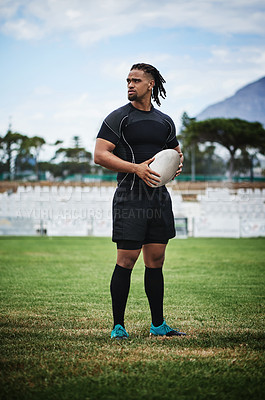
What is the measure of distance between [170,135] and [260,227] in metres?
16.7

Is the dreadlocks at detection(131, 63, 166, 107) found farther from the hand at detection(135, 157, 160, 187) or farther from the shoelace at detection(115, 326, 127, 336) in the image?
the shoelace at detection(115, 326, 127, 336)

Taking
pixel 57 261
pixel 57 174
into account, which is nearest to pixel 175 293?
pixel 57 261

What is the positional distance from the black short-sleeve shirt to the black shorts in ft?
0.34

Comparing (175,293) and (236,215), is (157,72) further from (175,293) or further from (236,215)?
(236,215)

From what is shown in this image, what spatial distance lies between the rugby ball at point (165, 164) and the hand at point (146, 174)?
0.05 meters

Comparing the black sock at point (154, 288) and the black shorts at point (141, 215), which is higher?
the black shorts at point (141, 215)

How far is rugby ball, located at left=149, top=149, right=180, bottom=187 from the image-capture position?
3.50 meters

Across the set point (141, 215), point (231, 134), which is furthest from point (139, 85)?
point (231, 134)

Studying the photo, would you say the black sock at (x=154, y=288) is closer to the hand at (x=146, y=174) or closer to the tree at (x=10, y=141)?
the hand at (x=146, y=174)

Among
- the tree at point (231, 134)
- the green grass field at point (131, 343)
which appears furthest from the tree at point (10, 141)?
the green grass field at point (131, 343)

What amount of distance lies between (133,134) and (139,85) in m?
0.37

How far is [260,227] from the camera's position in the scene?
1981 cm

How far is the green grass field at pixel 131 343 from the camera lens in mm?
2322

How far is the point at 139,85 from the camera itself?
363 cm
